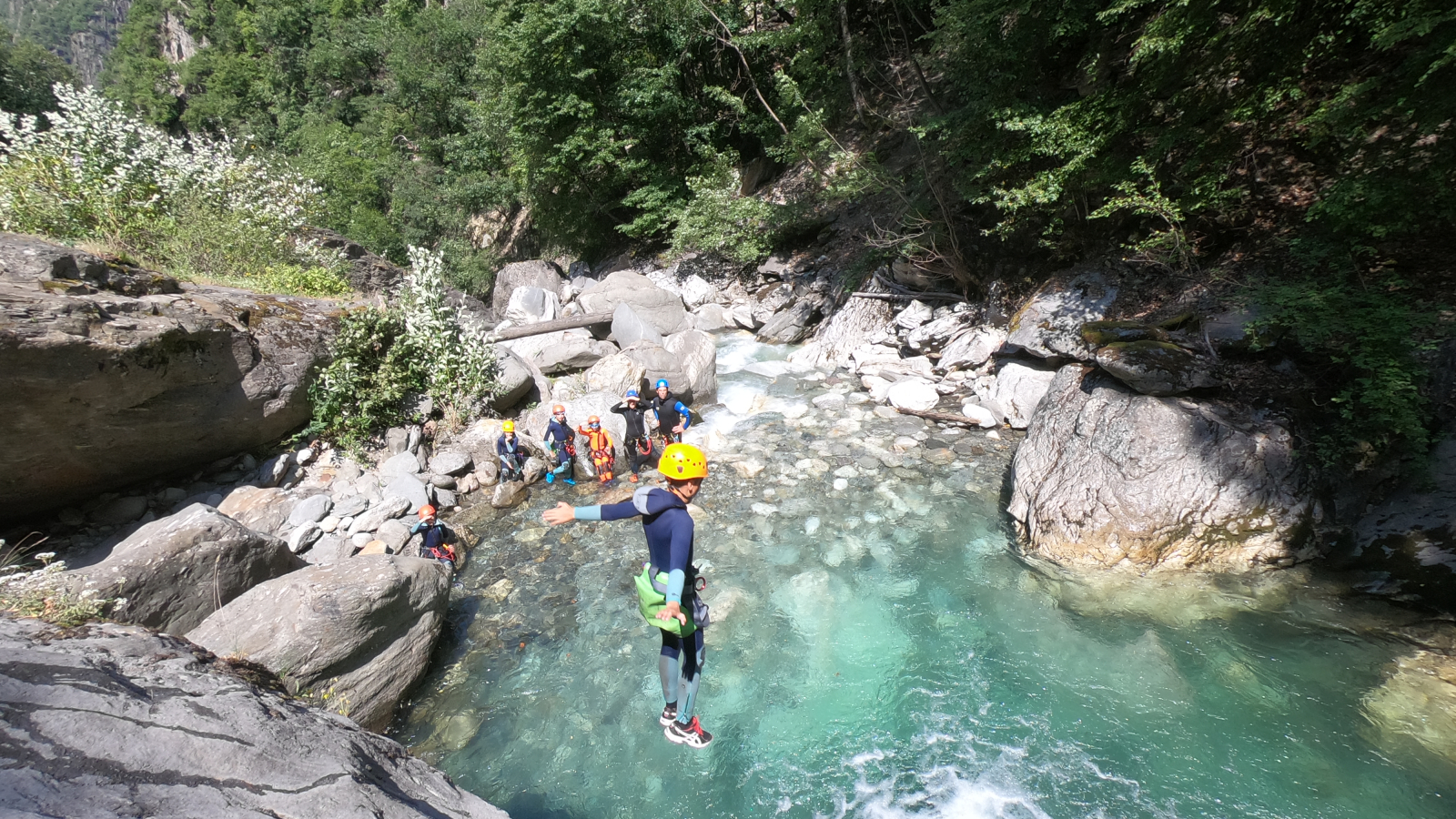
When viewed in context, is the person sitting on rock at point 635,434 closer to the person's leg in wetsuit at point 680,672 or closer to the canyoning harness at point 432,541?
the canyoning harness at point 432,541

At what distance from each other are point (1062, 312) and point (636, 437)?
22.0ft

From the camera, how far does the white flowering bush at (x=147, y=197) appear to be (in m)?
7.63

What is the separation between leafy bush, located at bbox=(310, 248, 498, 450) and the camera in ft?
25.8

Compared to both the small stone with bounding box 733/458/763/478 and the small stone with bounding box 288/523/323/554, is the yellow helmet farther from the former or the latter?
the small stone with bounding box 288/523/323/554

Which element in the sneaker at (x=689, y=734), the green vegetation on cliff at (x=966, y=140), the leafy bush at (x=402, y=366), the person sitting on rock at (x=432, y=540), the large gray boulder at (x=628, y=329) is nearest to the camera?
the sneaker at (x=689, y=734)

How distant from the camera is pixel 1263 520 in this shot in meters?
5.51

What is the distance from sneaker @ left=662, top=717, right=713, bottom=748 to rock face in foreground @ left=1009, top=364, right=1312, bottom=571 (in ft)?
12.9

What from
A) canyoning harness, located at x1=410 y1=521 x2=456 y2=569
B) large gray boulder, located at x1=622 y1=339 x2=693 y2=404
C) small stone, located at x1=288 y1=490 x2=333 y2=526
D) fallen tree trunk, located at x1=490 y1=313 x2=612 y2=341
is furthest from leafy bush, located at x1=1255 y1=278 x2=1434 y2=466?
fallen tree trunk, located at x1=490 y1=313 x2=612 y2=341

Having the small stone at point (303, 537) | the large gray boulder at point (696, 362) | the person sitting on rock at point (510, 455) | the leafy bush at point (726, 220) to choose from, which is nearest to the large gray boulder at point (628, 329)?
the large gray boulder at point (696, 362)

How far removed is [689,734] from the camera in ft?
13.4

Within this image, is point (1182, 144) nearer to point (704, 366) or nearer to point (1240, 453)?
point (1240, 453)

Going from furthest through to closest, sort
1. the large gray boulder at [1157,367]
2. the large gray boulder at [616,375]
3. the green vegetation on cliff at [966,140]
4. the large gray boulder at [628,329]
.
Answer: the large gray boulder at [628,329] → the large gray boulder at [616,375] → the large gray boulder at [1157,367] → the green vegetation on cliff at [966,140]

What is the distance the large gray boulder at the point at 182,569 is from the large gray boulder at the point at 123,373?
1676mm

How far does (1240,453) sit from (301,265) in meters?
13.8
